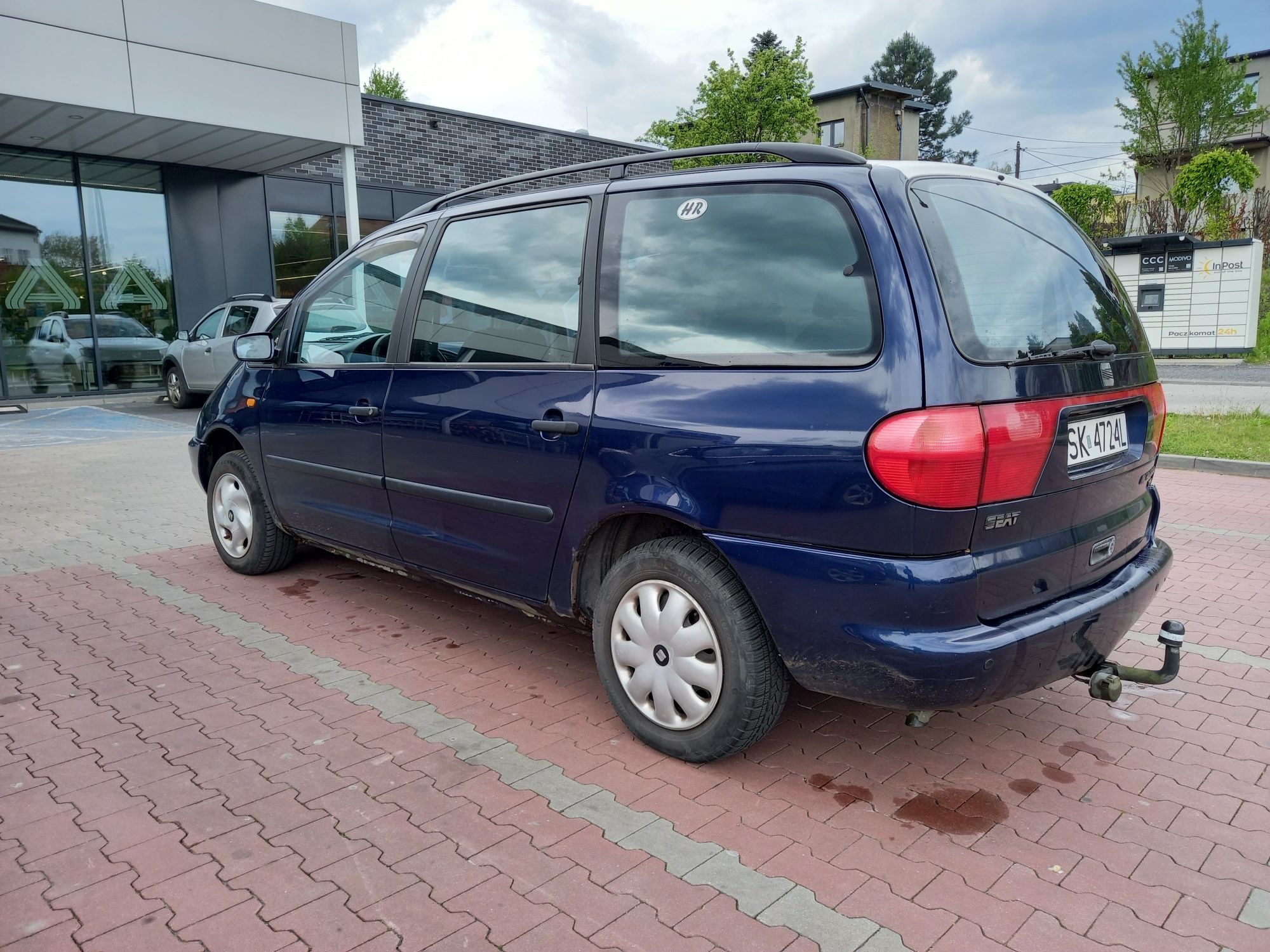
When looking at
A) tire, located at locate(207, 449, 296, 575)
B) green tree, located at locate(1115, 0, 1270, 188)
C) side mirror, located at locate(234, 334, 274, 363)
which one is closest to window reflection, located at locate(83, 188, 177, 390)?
tire, located at locate(207, 449, 296, 575)

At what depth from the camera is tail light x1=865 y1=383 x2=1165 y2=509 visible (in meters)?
2.41

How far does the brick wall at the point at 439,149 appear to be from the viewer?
1897 centimetres

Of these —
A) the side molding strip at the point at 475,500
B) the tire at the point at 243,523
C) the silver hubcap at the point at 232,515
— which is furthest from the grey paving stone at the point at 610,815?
the silver hubcap at the point at 232,515

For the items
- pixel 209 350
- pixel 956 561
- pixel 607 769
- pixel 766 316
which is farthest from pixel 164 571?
pixel 209 350

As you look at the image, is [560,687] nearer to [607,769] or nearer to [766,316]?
[607,769]

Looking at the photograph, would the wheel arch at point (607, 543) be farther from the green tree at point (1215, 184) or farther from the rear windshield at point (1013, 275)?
the green tree at point (1215, 184)

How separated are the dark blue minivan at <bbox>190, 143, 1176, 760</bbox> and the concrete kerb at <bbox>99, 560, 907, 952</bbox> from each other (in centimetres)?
36

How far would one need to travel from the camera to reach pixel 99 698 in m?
3.68

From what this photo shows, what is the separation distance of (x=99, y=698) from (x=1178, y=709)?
417cm

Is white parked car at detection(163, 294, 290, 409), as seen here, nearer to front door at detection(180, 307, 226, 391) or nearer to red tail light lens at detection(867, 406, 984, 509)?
front door at detection(180, 307, 226, 391)

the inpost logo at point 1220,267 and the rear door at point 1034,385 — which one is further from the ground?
the inpost logo at point 1220,267

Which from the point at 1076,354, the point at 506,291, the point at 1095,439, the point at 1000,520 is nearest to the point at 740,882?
the point at 1000,520

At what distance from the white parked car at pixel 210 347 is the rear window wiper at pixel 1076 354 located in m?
12.1

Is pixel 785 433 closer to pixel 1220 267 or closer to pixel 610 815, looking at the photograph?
pixel 610 815
